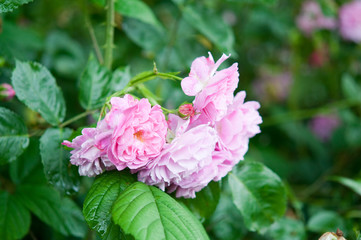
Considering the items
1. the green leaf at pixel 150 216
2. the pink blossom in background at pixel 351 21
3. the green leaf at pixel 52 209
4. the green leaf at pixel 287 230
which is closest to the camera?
the green leaf at pixel 150 216

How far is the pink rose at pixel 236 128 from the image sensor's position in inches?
26.4

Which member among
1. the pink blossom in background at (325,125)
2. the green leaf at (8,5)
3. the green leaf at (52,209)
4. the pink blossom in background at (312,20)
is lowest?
the pink blossom in background at (325,125)

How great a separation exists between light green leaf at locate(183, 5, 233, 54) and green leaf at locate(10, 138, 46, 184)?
0.54 metres

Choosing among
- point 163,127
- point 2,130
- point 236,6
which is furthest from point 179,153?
point 236,6

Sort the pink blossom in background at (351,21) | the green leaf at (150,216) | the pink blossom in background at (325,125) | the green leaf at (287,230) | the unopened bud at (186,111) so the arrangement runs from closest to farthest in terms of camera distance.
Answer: the green leaf at (150,216), the unopened bud at (186,111), the green leaf at (287,230), the pink blossom in background at (351,21), the pink blossom in background at (325,125)

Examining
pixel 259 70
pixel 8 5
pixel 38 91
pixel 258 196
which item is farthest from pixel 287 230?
pixel 259 70

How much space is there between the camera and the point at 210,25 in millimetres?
1096

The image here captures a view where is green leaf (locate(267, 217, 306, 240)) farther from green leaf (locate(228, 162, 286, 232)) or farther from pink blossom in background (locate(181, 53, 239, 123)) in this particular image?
pink blossom in background (locate(181, 53, 239, 123))

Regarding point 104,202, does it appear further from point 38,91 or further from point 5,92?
point 5,92

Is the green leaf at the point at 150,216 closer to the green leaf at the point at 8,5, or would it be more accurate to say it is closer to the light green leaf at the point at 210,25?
the green leaf at the point at 8,5

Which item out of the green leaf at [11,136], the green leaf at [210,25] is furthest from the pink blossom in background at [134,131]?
the green leaf at [210,25]

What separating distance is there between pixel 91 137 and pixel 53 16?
139cm

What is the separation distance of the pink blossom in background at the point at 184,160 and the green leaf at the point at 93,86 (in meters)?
0.23

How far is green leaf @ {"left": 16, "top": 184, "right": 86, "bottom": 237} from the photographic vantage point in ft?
2.76
